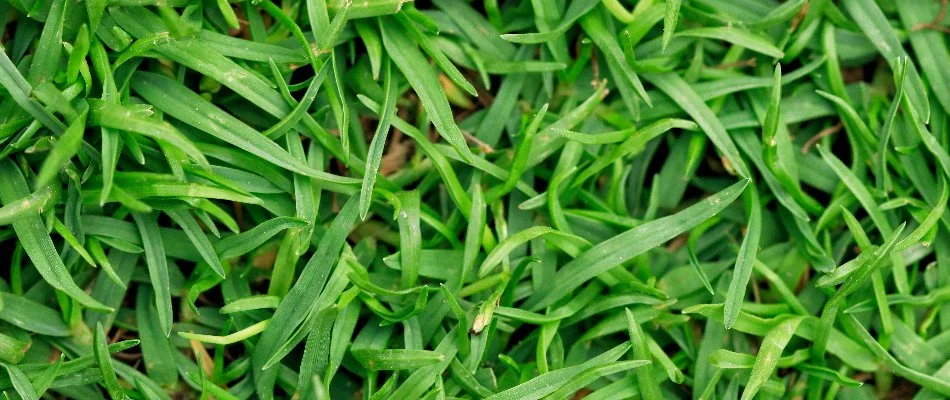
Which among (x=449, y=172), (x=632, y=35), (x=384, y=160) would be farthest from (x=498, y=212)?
(x=632, y=35)

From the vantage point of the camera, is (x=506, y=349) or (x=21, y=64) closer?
(x=21, y=64)

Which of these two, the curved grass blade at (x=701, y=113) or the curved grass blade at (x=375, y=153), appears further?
the curved grass blade at (x=701, y=113)

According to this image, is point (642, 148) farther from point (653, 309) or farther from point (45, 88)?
point (45, 88)

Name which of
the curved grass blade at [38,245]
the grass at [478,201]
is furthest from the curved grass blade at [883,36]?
the curved grass blade at [38,245]

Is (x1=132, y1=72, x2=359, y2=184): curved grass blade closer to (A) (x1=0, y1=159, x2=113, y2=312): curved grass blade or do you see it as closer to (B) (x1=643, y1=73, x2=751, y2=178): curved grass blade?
(A) (x1=0, y1=159, x2=113, y2=312): curved grass blade

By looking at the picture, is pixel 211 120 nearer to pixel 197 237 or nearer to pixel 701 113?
pixel 197 237

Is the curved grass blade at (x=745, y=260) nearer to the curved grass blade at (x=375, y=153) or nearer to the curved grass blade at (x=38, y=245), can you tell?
the curved grass blade at (x=375, y=153)

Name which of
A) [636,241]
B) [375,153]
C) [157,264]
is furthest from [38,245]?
[636,241]

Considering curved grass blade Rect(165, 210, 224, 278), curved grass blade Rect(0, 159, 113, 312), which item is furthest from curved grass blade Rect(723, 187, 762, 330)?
curved grass blade Rect(0, 159, 113, 312)
